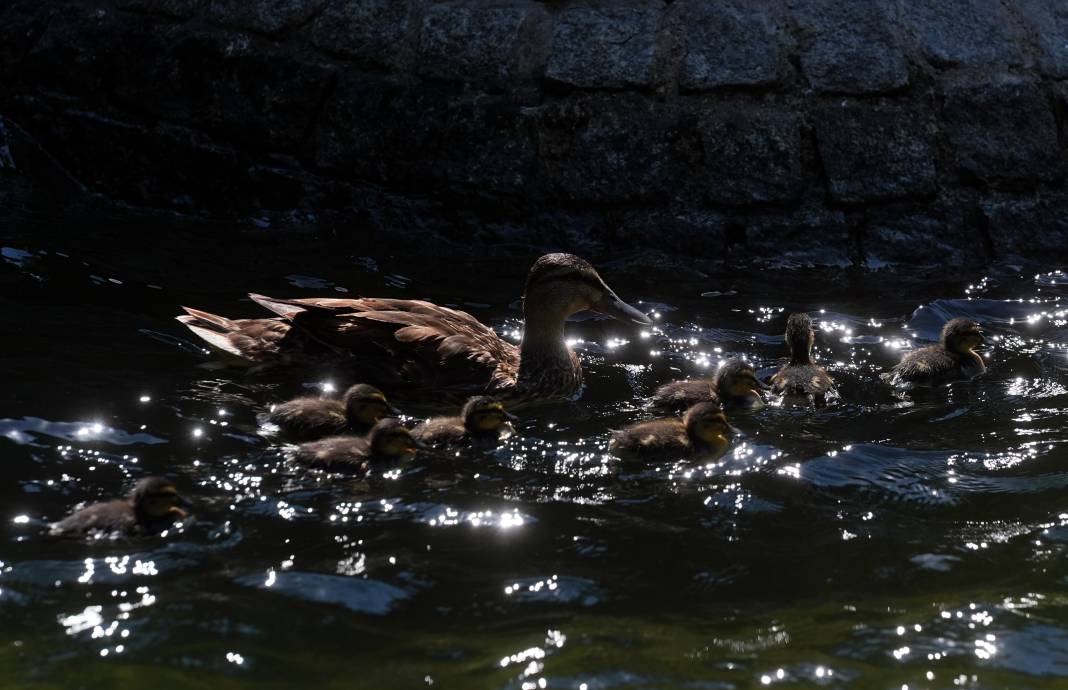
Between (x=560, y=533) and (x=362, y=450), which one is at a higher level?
(x=362, y=450)

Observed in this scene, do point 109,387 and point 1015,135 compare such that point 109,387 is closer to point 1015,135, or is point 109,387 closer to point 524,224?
point 524,224

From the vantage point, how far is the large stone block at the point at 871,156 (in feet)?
30.2

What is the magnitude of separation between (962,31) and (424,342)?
16.0 ft

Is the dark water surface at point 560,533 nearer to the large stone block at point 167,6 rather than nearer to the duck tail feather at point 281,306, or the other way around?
the duck tail feather at point 281,306

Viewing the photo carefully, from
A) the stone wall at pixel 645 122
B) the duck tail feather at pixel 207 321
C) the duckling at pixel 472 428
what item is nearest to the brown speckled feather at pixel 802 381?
the duckling at pixel 472 428

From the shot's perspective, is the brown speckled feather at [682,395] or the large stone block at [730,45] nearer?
the brown speckled feather at [682,395]

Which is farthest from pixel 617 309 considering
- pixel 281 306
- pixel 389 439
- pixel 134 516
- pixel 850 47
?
pixel 134 516

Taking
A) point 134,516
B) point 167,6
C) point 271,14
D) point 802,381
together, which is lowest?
point 134,516

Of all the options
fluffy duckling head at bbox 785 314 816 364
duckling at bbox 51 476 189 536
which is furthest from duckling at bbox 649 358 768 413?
duckling at bbox 51 476 189 536

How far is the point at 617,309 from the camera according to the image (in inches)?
309

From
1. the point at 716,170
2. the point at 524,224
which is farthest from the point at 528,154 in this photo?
the point at 716,170

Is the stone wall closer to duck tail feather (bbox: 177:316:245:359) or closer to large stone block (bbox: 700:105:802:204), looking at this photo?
large stone block (bbox: 700:105:802:204)

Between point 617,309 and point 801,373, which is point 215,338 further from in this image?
point 801,373

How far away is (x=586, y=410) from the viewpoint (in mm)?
7195
